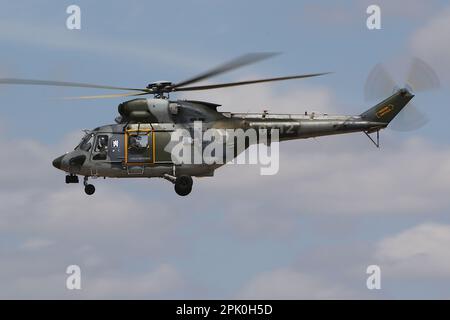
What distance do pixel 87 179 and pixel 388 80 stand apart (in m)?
16.7

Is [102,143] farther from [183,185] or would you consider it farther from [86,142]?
[183,185]

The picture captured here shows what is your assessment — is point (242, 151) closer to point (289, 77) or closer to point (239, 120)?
point (239, 120)

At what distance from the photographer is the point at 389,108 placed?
43.8 m

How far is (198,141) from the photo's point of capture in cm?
4172

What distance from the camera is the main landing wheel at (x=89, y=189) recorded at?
42375mm

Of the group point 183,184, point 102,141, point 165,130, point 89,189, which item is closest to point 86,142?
point 102,141

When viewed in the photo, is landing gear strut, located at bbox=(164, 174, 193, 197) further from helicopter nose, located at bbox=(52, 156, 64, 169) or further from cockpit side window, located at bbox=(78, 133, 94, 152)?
helicopter nose, located at bbox=(52, 156, 64, 169)

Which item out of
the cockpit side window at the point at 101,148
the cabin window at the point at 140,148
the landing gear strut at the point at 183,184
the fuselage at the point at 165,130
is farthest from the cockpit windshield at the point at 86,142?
the landing gear strut at the point at 183,184

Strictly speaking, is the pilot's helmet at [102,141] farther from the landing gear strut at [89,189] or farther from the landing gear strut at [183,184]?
the landing gear strut at [183,184]

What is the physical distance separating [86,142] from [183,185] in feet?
19.1

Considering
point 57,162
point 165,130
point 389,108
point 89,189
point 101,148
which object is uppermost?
point 389,108

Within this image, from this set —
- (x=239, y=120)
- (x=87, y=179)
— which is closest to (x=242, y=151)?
(x=239, y=120)

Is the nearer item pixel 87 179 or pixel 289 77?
pixel 289 77

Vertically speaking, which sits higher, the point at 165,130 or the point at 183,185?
the point at 165,130
